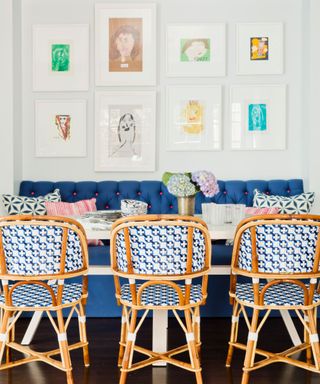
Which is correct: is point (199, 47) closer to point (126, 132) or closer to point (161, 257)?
point (126, 132)

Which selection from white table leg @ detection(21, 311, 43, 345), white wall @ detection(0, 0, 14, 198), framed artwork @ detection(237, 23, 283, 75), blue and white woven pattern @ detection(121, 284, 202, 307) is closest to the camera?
blue and white woven pattern @ detection(121, 284, 202, 307)

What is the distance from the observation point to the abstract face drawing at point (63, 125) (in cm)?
460

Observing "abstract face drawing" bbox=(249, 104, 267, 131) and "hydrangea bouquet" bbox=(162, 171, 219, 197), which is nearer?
"hydrangea bouquet" bbox=(162, 171, 219, 197)

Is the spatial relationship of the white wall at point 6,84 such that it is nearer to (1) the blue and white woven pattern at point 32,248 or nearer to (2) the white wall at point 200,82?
(2) the white wall at point 200,82

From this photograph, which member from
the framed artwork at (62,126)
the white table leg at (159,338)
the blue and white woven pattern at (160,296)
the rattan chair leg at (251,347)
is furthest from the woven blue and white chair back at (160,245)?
the framed artwork at (62,126)

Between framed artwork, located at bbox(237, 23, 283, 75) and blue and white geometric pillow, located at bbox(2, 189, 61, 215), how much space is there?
2036 millimetres

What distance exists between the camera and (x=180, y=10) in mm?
4574

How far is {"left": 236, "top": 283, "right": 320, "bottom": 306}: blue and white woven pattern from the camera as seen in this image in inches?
98.0

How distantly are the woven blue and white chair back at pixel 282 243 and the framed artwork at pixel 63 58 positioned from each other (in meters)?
2.65

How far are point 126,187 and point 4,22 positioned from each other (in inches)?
66.9

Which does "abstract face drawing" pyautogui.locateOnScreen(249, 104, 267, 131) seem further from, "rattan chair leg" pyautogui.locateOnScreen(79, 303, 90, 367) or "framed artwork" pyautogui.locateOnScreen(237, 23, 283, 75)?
"rattan chair leg" pyautogui.locateOnScreen(79, 303, 90, 367)

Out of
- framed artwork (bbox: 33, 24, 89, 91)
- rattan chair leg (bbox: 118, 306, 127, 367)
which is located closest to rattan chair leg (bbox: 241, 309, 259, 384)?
rattan chair leg (bbox: 118, 306, 127, 367)

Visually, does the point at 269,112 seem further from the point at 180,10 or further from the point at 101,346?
the point at 101,346

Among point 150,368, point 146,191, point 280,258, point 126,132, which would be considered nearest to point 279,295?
point 280,258
